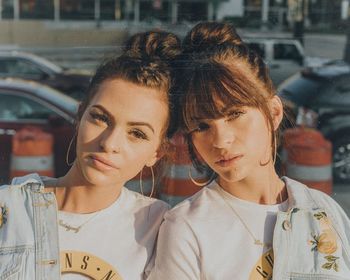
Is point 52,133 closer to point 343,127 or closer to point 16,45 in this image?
point 16,45

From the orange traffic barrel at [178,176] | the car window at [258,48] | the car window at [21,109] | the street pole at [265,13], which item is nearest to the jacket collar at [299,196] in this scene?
the orange traffic barrel at [178,176]

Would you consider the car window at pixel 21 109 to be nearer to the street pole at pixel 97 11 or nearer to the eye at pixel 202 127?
the street pole at pixel 97 11

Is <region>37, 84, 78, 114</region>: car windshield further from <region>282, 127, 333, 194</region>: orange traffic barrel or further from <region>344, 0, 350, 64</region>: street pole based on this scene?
<region>344, 0, 350, 64</region>: street pole

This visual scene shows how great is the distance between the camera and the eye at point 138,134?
4.79ft

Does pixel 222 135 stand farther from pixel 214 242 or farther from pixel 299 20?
pixel 299 20

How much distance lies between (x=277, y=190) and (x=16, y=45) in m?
0.81

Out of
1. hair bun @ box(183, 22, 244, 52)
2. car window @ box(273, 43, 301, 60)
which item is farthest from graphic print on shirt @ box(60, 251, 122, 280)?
car window @ box(273, 43, 301, 60)

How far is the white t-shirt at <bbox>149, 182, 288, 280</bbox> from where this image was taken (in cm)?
142

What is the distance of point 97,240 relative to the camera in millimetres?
1453

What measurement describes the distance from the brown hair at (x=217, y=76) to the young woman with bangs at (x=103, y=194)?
0.13 feet

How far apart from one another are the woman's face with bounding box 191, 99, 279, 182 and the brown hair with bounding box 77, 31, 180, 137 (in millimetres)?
108

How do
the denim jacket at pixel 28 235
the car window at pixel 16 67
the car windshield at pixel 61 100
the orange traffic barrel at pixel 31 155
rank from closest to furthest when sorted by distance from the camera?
the denim jacket at pixel 28 235 → the orange traffic barrel at pixel 31 155 → the car window at pixel 16 67 → the car windshield at pixel 61 100

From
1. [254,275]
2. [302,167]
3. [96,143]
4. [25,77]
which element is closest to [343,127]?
[302,167]

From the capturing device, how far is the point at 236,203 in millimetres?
1507
